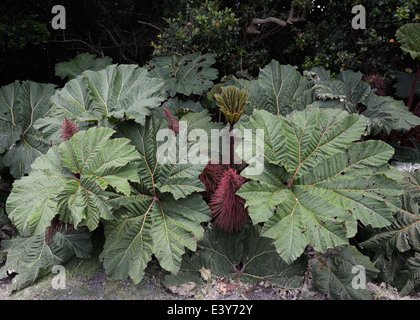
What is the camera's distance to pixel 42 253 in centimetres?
199

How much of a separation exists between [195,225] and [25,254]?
105cm

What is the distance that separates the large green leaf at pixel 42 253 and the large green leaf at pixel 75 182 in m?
0.30

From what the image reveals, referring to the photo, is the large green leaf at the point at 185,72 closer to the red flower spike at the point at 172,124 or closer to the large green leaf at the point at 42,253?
the red flower spike at the point at 172,124

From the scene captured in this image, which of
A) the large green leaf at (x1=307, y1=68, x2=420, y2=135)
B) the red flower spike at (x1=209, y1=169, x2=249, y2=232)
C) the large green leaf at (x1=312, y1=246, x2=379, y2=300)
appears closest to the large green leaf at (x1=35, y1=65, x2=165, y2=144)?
the red flower spike at (x1=209, y1=169, x2=249, y2=232)

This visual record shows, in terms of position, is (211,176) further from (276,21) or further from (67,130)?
(276,21)

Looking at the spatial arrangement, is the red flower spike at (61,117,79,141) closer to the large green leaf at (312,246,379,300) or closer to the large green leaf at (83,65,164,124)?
the large green leaf at (83,65,164,124)

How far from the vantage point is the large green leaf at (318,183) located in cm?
166

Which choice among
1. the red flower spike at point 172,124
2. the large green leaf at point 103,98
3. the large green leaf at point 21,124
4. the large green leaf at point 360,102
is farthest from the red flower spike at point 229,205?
the large green leaf at point 21,124

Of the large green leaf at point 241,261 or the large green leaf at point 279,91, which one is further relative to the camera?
the large green leaf at point 279,91

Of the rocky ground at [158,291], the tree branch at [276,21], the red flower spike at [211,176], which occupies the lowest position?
the rocky ground at [158,291]

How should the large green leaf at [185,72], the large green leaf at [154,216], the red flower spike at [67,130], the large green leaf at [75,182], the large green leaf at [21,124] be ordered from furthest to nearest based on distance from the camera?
the large green leaf at [185,72] → the large green leaf at [21,124] → the red flower spike at [67,130] → the large green leaf at [154,216] → the large green leaf at [75,182]

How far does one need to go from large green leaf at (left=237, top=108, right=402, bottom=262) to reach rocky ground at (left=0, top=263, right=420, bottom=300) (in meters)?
0.33

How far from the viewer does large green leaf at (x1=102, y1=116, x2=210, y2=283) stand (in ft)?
5.68

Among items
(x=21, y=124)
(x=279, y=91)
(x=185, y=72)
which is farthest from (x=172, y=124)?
(x=21, y=124)
